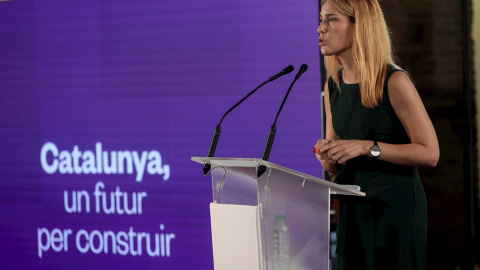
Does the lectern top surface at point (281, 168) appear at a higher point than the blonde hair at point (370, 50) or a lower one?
lower

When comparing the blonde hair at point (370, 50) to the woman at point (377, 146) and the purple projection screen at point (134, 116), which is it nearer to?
the woman at point (377, 146)

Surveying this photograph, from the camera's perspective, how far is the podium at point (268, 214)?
1.79 m

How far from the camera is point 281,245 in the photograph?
71.7 inches

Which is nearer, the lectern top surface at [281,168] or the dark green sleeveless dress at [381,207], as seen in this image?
the lectern top surface at [281,168]

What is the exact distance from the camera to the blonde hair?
2105mm

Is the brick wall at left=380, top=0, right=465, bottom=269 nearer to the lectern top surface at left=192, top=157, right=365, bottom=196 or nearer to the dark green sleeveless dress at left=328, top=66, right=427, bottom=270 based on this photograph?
the dark green sleeveless dress at left=328, top=66, right=427, bottom=270

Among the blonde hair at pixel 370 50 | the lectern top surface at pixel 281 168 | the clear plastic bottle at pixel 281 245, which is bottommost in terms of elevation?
the clear plastic bottle at pixel 281 245

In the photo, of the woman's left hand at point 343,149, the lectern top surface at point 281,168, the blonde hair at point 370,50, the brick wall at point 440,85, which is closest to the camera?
the lectern top surface at point 281,168

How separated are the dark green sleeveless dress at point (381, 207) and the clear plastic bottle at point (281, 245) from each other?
0.41 meters

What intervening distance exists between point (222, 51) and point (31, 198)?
145cm

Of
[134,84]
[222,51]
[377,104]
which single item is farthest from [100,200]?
[377,104]

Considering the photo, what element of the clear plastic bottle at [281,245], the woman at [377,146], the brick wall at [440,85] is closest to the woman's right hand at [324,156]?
the woman at [377,146]

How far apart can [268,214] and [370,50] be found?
643 millimetres

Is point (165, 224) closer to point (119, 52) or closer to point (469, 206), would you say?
point (119, 52)
